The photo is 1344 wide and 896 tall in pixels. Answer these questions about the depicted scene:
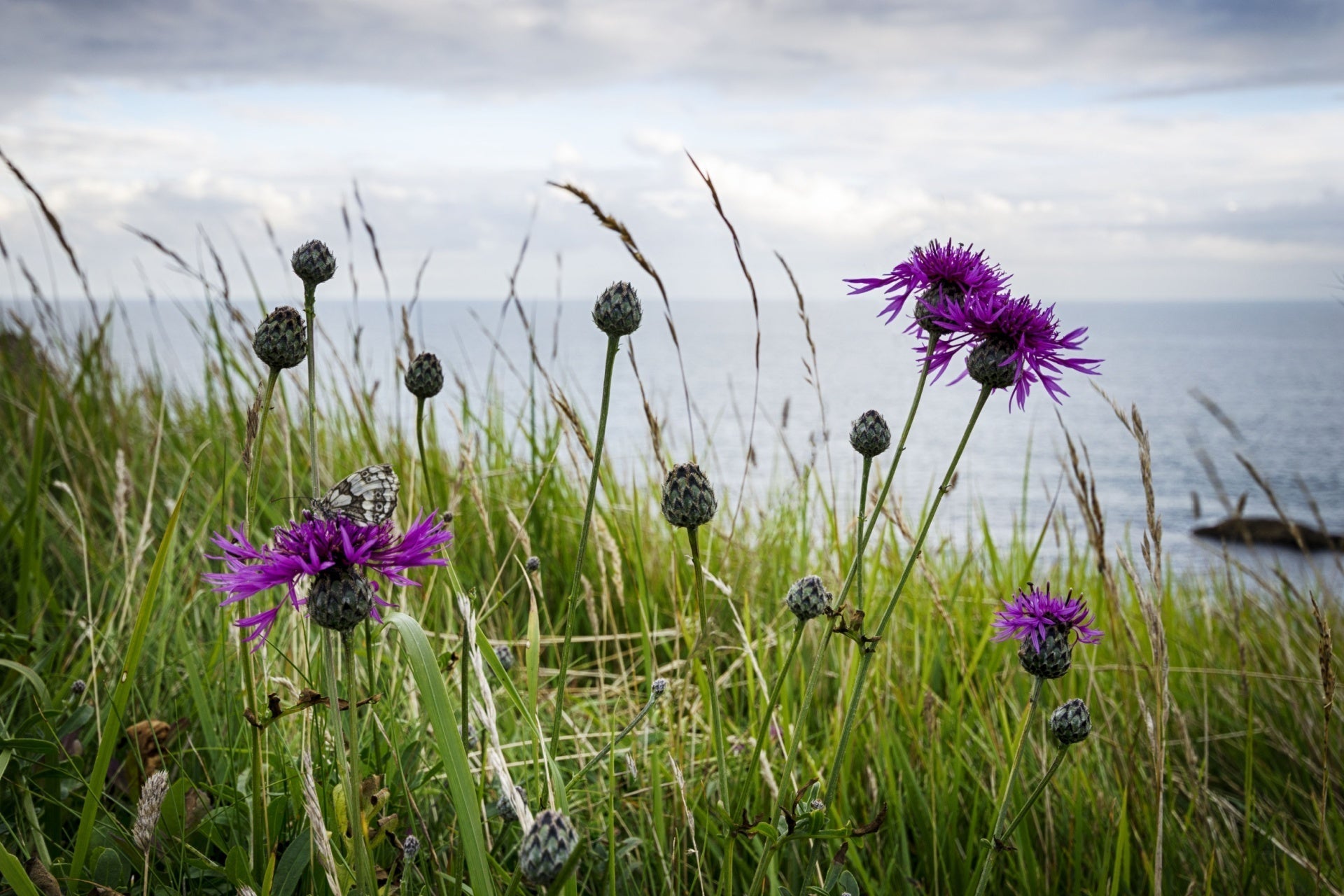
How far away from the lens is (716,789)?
2352 mm

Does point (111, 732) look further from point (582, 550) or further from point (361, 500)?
point (582, 550)

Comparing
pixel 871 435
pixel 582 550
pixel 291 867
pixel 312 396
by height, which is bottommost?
pixel 291 867

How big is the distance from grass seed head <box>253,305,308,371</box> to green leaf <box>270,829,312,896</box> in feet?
2.40

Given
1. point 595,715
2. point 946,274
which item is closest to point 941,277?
point 946,274

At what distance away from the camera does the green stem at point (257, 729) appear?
3.85 feet

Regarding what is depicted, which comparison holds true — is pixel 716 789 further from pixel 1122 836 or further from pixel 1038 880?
pixel 1122 836

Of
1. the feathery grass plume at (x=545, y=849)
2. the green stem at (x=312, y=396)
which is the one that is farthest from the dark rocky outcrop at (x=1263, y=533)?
the feathery grass plume at (x=545, y=849)

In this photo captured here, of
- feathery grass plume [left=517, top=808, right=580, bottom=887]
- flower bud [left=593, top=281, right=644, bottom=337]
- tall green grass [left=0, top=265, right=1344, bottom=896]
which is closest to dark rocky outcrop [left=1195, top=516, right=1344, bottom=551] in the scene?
tall green grass [left=0, top=265, right=1344, bottom=896]

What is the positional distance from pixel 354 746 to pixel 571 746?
4.79 feet

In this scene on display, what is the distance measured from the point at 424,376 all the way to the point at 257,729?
62cm

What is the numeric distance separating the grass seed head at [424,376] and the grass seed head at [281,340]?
0.27 meters

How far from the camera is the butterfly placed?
108cm

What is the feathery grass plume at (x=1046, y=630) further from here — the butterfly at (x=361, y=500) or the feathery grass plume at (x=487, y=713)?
the butterfly at (x=361, y=500)

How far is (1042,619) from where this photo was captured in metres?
1.44
